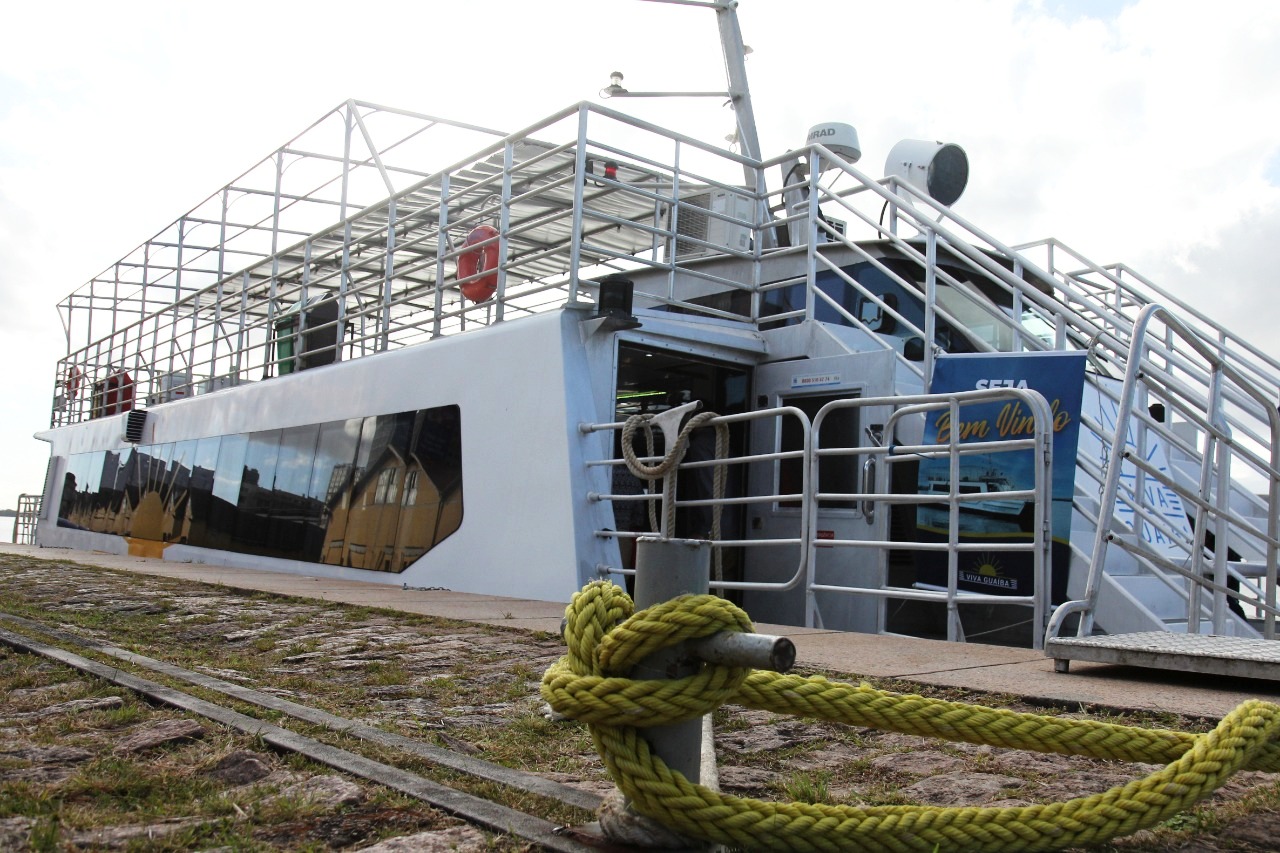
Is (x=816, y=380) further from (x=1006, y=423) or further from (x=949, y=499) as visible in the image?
(x=949, y=499)

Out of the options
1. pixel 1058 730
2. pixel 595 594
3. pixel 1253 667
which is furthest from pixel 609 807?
pixel 1253 667

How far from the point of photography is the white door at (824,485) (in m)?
7.07

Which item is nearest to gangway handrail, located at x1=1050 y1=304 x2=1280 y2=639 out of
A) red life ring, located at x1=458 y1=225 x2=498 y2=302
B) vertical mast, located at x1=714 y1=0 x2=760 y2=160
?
red life ring, located at x1=458 y1=225 x2=498 y2=302

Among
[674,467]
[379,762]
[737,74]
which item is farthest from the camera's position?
[737,74]

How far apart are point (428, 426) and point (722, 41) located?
555 cm

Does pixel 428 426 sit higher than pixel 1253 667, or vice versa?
pixel 428 426

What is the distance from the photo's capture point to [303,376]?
10719 mm

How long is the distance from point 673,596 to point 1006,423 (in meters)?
4.98

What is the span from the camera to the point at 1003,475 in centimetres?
607

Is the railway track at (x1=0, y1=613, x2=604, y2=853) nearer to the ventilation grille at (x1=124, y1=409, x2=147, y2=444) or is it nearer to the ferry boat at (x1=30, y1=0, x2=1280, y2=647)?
the ferry boat at (x1=30, y1=0, x2=1280, y2=647)

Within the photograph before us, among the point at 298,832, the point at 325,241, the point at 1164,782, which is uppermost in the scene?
the point at 325,241

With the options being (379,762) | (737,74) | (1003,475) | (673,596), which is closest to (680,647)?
(673,596)

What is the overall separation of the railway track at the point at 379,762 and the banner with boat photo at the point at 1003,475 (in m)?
3.95

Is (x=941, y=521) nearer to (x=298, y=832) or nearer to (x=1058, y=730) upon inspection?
(x=1058, y=730)
